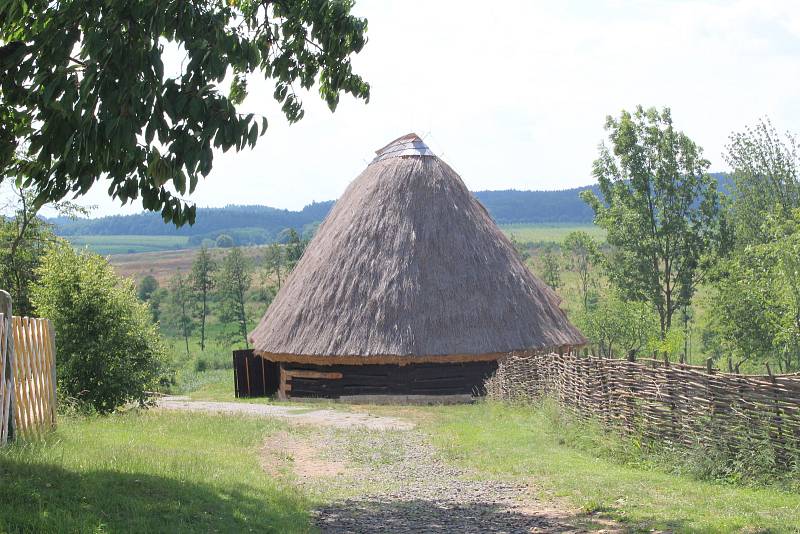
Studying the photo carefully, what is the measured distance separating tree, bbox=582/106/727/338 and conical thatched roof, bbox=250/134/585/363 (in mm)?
11325

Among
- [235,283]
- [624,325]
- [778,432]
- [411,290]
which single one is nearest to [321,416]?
[411,290]

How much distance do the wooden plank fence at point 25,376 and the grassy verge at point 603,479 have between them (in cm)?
582

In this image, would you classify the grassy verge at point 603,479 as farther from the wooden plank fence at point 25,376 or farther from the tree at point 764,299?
the tree at point 764,299

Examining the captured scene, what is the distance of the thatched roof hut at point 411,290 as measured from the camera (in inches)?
904

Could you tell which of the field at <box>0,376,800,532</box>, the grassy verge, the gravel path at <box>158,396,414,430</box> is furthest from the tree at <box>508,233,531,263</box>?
the field at <box>0,376,800,532</box>

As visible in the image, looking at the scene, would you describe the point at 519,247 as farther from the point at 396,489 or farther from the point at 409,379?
the point at 396,489

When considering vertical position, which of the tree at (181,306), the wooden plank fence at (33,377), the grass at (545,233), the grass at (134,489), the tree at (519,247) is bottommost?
the tree at (181,306)

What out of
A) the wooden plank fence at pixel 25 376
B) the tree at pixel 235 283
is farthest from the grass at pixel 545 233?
the wooden plank fence at pixel 25 376

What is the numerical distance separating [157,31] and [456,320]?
56.9 feet

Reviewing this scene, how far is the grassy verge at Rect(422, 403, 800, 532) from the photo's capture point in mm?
7587

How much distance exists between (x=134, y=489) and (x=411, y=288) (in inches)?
638

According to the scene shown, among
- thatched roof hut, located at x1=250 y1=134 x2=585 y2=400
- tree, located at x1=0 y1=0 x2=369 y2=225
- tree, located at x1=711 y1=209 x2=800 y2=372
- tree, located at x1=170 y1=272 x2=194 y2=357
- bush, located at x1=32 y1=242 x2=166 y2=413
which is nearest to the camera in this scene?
tree, located at x1=0 y1=0 x2=369 y2=225

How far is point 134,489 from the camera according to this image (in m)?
7.83

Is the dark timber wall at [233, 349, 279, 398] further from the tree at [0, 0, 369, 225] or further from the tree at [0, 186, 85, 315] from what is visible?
the tree at [0, 0, 369, 225]
